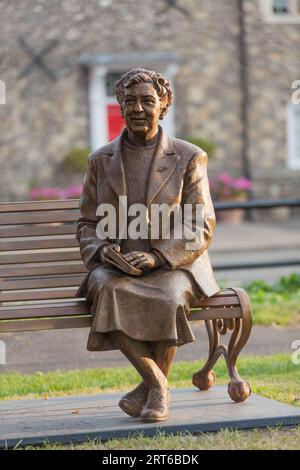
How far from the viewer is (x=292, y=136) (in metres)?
25.0

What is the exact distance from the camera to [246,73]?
24.5 metres

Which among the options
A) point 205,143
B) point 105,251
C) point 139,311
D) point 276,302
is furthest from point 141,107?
point 205,143

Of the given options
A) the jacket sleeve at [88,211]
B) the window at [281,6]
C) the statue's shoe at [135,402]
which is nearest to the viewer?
the statue's shoe at [135,402]

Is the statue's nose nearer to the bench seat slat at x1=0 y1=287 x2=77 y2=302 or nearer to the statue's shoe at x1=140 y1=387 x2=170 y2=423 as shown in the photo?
the bench seat slat at x1=0 y1=287 x2=77 y2=302

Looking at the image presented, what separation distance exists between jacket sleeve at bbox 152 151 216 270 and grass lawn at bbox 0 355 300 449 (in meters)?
0.88

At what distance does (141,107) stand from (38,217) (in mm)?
1367

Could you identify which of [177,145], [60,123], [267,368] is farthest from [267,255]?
[177,145]

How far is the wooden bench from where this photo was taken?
5129 millimetres

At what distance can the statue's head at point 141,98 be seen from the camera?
16.8 feet

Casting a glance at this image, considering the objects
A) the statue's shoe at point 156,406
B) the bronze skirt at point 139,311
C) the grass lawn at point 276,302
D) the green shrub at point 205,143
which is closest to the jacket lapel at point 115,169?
the bronze skirt at point 139,311

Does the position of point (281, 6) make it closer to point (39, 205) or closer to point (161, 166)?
point (39, 205)

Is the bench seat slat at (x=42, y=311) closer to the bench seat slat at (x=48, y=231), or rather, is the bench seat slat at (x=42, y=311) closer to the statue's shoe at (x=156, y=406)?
the statue's shoe at (x=156, y=406)

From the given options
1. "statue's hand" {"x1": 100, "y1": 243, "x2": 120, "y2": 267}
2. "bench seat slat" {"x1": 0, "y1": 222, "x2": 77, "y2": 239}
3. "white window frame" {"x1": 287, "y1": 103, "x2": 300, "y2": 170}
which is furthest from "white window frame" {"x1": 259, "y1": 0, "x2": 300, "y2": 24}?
"statue's hand" {"x1": 100, "y1": 243, "x2": 120, "y2": 267}

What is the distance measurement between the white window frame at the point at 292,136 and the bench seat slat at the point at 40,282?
1928 centimetres
